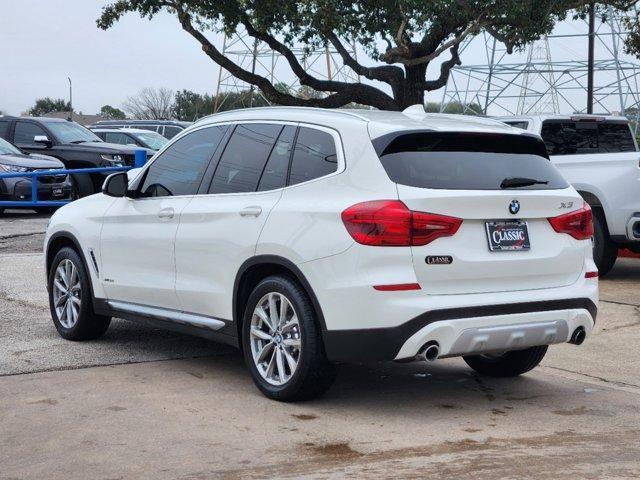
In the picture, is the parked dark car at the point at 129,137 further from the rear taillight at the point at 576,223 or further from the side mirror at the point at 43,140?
the rear taillight at the point at 576,223

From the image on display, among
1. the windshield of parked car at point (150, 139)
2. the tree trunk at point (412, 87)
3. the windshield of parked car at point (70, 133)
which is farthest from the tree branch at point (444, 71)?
the windshield of parked car at point (70, 133)

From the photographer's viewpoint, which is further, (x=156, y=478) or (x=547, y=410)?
(x=547, y=410)

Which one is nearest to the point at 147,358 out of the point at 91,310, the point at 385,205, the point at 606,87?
the point at 91,310

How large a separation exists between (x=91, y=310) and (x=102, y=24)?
2713 cm

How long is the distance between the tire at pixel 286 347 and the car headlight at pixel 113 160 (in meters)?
16.1

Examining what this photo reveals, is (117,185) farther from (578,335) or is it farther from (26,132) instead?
(26,132)

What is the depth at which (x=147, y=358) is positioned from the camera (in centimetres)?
794

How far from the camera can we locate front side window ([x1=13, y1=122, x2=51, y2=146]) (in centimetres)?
2355

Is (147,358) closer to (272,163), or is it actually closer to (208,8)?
(272,163)

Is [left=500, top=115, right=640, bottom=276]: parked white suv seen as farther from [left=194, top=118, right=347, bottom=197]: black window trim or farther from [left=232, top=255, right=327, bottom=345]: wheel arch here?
[left=232, top=255, right=327, bottom=345]: wheel arch

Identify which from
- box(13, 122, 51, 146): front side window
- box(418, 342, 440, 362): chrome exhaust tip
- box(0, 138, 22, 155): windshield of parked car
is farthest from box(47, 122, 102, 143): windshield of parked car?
box(418, 342, 440, 362): chrome exhaust tip

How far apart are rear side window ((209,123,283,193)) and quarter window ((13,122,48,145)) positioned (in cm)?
1726

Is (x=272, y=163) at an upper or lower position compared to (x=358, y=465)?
upper

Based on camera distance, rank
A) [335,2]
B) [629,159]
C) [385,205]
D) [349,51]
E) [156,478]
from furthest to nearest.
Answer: [349,51] → [335,2] → [629,159] → [385,205] → [156,478]
